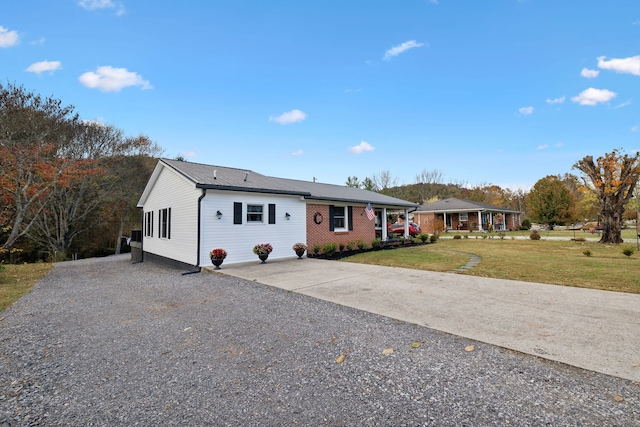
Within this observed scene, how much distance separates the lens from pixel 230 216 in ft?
33.7

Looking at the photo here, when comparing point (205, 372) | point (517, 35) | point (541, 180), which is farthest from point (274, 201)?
point (541, 180)

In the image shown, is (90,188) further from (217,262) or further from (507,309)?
(507,309)

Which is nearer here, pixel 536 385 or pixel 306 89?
pixel 536 385

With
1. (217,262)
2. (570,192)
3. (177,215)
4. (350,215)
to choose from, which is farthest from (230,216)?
(570,192)

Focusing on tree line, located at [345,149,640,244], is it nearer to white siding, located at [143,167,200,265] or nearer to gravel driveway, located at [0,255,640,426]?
gravel driveway, located at [0,255,640,426]

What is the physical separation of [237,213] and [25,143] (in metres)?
13.8

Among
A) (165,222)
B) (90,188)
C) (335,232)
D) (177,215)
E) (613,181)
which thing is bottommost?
(335,232)

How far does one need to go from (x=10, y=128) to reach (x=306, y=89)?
50.2 feet

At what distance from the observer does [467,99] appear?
599 inches

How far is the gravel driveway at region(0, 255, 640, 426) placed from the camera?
86.4 inches

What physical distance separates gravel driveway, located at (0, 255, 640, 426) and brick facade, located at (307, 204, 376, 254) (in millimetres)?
8367

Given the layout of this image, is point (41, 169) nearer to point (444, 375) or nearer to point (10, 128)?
point (10, 128)

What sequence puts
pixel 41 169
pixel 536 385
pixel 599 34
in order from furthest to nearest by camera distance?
pixel 41 169 < pixel 599 34 < pixel 536 385

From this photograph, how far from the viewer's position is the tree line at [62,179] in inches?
579
